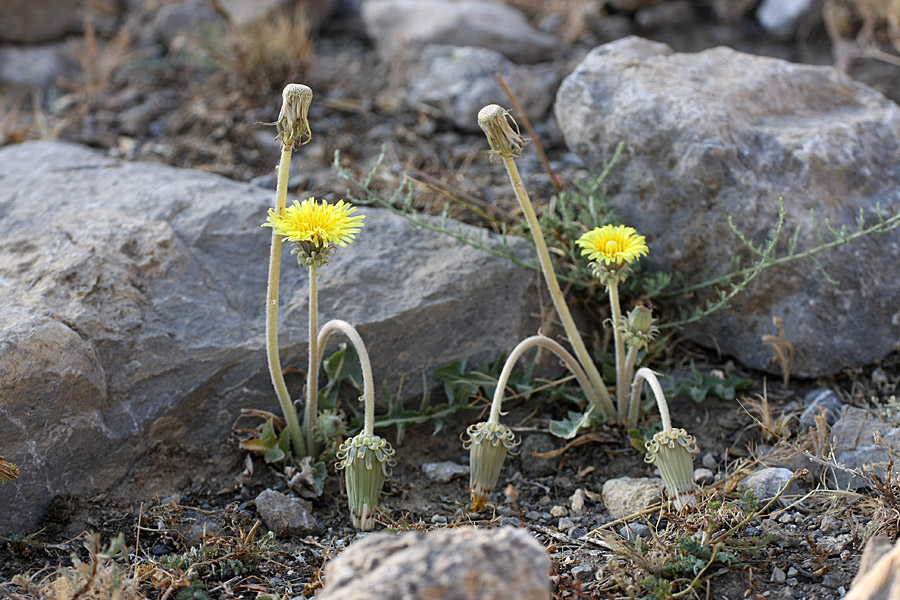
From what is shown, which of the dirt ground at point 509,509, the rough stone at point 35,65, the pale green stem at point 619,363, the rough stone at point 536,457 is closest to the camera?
the dirt ground at point 509,509

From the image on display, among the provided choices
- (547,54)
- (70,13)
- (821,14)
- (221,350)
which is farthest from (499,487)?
(70,13)

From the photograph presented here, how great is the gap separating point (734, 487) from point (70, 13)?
5737 millimetres

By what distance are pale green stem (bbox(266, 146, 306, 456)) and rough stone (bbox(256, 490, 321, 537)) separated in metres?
0.22

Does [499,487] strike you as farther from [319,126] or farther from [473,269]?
[319,126]

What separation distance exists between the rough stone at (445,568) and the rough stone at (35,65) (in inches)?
193

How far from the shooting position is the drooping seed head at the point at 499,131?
7.97 feet

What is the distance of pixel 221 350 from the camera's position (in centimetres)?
292

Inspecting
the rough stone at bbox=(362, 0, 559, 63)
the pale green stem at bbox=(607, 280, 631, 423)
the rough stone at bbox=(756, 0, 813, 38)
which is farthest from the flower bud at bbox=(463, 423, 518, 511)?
the rough stone at bbox=(756, 0, 813, 38)

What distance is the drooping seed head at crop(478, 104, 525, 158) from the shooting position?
2430 millimetres

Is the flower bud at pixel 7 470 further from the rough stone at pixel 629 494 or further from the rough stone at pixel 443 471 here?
the rough stone at pixel 629 494

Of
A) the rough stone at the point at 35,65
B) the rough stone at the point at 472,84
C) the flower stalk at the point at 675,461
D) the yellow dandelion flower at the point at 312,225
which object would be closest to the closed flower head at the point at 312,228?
the yellow dandelion flower at the point at 312,225

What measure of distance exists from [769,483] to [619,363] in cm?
59

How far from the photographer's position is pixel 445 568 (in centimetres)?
164

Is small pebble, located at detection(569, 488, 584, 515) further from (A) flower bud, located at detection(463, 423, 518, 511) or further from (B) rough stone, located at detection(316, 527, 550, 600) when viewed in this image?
(B) rough stone, located at detection(316, 527, 550, 600)
